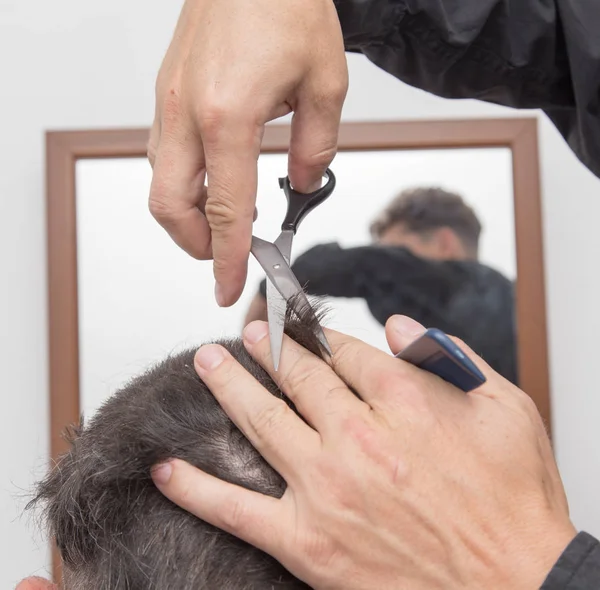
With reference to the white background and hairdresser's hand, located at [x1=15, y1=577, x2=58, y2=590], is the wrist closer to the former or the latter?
hairdresser's hand, located at [x1=15, y1=577, x2=58, y2=590]

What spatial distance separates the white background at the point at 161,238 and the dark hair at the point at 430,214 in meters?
0.02

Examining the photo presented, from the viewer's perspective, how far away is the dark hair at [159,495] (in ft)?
1.78

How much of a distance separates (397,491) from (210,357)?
0.62 ft

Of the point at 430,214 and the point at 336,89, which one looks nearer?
the point at 336,89

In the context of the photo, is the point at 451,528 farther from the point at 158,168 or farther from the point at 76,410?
the point at 76,410

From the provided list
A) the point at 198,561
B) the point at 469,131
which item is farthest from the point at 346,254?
the point at 198,561

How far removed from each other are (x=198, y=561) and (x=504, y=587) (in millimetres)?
233

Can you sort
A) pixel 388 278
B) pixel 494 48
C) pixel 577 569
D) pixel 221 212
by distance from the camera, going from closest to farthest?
pixel 577 569 < pixel 221 212 < pixel 494 48 < pixel 388 278

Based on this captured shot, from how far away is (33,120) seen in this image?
1373mm

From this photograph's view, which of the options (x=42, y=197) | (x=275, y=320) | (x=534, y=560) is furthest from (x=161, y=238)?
(x=534, y=560)

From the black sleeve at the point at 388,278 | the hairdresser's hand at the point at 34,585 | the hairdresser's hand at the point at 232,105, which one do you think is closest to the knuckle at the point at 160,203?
the hairdresser's hand at the point at 232,105

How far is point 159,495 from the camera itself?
0.57 m

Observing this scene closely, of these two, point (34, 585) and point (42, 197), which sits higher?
point (42, 197)

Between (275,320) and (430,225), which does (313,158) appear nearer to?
(275,320)
